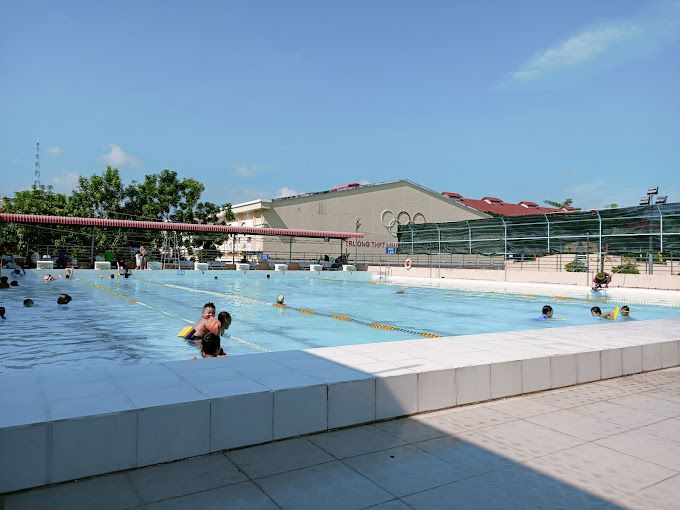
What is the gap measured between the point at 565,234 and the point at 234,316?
17.8 metres

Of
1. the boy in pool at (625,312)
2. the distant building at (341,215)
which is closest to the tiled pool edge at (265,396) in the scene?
the boy in pool at (625,312)

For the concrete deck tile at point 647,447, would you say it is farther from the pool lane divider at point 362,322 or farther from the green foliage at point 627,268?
the green foliage at point 627,268

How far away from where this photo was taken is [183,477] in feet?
8.93

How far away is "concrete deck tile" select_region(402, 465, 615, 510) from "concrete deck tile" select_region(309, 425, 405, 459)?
613 millimetres

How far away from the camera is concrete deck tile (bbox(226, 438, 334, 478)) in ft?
9.25

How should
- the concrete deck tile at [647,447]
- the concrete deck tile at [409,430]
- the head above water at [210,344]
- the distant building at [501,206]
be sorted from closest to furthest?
the concrete deck tile at [647,447]
the concrete deck tile at [409,430]
the head above water at [210,344]
the distant building at [501,206]

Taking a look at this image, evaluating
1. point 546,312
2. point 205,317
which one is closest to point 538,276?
point 546,312

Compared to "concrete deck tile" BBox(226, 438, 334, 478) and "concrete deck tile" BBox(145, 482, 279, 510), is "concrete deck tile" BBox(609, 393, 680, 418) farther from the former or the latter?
"concrete deck tile" BBox(145, 482, 279, 510)

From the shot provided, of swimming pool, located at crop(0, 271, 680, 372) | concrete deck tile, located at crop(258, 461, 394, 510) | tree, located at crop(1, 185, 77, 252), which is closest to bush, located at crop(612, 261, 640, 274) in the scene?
swimming pool, located at crop(0, 271, 680, 372)

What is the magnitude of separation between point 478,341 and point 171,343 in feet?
19.3

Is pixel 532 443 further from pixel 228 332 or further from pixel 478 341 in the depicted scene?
pixel 228 332

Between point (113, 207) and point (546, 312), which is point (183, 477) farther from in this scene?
A: point (113, 207)

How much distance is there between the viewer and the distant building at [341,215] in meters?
37.9

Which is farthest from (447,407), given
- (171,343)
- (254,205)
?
(254,205)
